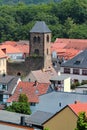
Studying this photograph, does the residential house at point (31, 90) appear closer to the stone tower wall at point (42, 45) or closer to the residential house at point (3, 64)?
the residential house at point (3, 64)

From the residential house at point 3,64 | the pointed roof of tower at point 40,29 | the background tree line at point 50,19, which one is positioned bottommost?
the background tree line at point 50,19

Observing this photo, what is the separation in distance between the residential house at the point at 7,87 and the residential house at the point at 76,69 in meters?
7.00

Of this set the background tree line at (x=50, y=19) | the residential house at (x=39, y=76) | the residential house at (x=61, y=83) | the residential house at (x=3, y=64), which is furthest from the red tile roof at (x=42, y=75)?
the background tree line at (x=50, y=19)

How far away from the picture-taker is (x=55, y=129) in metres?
25.4

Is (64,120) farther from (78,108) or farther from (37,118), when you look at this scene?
(37,118)

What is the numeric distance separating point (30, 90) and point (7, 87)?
259 centimetres

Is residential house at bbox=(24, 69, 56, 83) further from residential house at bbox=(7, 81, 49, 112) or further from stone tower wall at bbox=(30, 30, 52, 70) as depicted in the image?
stone tower wall at bbox=(30, 30, 52, 70)

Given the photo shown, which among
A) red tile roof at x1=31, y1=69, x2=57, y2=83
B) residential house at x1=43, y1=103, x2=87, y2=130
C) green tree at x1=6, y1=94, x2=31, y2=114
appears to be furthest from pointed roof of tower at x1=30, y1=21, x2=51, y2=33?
residential house at x1=43, y1=103, x2=87, y2=130

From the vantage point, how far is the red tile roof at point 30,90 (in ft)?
131

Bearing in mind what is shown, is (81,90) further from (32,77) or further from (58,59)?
(58,59)

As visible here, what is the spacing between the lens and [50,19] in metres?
95.0

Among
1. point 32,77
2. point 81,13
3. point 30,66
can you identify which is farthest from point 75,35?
point 32,77

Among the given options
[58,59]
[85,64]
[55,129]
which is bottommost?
[58,59]

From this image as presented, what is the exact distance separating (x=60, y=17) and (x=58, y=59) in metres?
37.7
